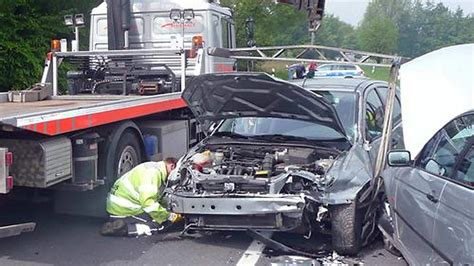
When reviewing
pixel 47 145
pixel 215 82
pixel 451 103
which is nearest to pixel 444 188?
pixel 451 103

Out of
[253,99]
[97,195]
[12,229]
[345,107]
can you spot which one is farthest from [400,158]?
[97,195]

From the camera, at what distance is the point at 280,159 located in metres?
6.16

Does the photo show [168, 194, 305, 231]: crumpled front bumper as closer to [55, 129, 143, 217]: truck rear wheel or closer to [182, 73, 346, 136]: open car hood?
[182, 73, 346, 136]: open car hood

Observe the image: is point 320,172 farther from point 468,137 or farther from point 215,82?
point 468,137

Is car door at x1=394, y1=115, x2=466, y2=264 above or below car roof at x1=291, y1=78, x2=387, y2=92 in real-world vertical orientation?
below

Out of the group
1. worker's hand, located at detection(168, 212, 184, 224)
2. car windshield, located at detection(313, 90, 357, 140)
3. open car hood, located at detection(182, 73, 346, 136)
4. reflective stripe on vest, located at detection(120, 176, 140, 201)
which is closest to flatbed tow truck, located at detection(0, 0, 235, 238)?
reflective stripe on vest, located at detection(120, 176, 140, 201)

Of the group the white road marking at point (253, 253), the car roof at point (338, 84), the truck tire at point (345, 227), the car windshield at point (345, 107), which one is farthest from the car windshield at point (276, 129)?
the white road marking at point (253, 253)

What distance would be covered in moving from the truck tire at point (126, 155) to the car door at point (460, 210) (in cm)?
411

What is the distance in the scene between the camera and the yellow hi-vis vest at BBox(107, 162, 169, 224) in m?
6.36

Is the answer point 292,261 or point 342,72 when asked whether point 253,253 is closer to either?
point 292,261

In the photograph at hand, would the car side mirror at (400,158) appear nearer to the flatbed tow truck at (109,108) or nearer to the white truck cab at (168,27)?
the flatbed tow truck at (109,108)

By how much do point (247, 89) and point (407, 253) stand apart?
253 centimetres

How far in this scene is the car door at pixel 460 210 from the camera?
10.9 feet

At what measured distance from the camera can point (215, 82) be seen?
6375 millimetres
